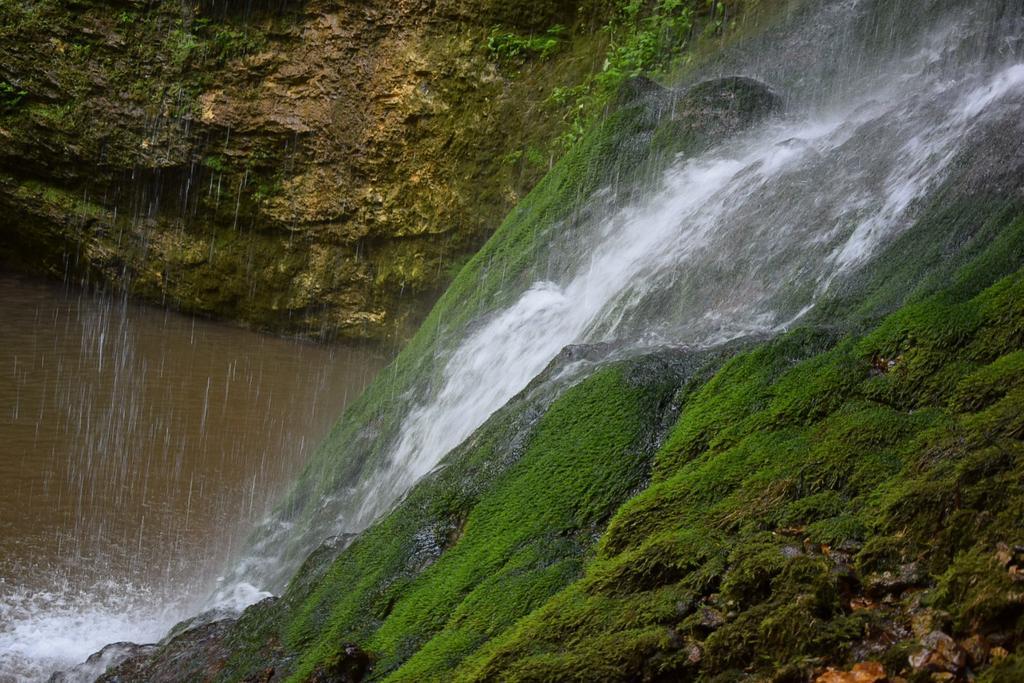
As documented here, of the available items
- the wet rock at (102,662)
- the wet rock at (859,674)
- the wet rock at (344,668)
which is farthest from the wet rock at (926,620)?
the wet rock at (102,662)

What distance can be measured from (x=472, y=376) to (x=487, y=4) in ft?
25.5

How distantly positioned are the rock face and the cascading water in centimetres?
513

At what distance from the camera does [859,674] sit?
9.50ft

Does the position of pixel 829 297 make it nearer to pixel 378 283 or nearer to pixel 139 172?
pixel 378 283

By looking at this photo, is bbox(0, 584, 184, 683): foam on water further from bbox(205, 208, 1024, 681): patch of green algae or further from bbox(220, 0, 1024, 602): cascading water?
bbox(205, 208, 1024, 681): patch of green algae

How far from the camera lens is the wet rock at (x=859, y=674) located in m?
2.87

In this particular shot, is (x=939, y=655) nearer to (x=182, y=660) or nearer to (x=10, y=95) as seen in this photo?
(x=182, y=660)

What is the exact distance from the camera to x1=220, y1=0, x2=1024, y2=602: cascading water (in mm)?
6496

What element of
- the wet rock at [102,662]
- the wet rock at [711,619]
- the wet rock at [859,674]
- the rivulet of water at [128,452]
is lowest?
the rivulet of water at [128,452]

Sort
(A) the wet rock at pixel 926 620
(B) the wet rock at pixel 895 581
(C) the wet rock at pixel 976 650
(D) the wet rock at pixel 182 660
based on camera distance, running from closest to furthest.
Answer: (C) the wet rock at pixel 976 650
(A) the wet rock at pixel 926 620
(B) the wet rock at pixel 895 581
(D) the wet rock at pixel 182 660

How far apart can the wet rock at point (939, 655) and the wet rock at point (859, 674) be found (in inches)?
3.7

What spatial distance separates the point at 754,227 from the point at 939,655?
478 cm

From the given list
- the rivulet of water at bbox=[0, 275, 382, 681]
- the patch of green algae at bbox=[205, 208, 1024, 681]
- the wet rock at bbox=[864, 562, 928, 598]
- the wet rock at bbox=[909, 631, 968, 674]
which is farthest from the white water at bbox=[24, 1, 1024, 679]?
the wet rock at bbox=[909, 631, 968, 674]

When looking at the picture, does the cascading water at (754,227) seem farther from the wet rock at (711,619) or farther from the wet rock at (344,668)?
the wet rock at (711,619)
